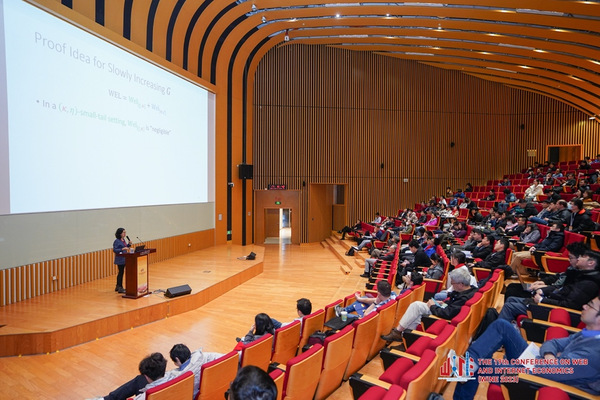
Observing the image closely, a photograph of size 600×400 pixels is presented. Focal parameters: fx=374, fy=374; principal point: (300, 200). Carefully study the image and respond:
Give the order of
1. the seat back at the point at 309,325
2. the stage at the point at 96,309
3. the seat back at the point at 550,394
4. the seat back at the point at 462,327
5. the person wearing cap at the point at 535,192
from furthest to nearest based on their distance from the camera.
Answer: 1. the person wearing cap at the point at 535,192
2. the stage at the point at 96,309
3. the seat back at the point at 309,325
4. the seat back at the point at 462,327
5. the seat back at the point at 550,394

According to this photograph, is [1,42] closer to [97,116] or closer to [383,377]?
[97,116]

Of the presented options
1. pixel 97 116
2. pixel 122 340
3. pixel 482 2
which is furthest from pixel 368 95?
pixel 122 340

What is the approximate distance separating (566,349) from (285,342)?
72.4 inches

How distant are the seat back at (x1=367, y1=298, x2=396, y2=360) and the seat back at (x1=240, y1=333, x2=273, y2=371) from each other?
0.90 metres

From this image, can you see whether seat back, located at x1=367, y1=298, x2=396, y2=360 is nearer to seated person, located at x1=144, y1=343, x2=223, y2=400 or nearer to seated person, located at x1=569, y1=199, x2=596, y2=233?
seated person, located at x1=144, y1=343, x2=223, y2=400

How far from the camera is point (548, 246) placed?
4707 millimetres

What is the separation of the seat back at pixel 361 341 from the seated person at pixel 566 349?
2.37 feet

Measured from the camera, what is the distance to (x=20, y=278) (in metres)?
4.86

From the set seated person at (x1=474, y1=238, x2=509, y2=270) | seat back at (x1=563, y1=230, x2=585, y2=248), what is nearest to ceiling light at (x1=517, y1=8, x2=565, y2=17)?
seat back at (x1=563, y1=230, x2=585, y2=248)

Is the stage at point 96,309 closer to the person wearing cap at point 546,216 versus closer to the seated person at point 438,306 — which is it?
the seated person at point 438,306

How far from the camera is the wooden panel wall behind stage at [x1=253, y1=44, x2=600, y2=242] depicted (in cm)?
1262

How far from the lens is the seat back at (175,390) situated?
1928 mm

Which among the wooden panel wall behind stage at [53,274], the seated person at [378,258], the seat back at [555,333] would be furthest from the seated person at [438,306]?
the wooden panel wall behind stage at [53,274]

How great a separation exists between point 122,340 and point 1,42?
3.81 m
